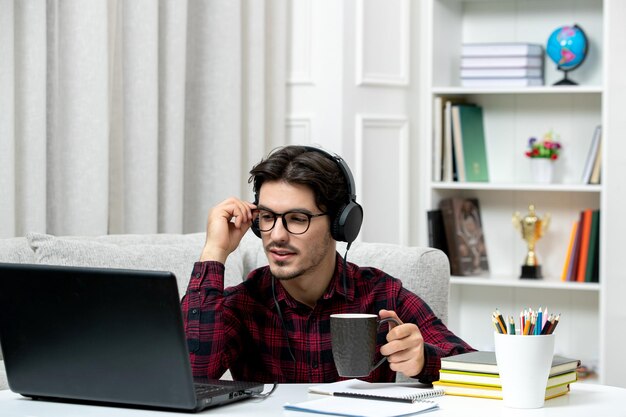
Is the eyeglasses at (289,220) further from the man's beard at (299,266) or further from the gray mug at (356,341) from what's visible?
the gray mug at (356,341)

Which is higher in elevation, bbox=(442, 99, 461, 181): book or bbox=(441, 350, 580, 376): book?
bbox=(442, 99, 461, 181): book

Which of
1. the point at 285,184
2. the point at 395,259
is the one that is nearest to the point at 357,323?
the point at 285,184

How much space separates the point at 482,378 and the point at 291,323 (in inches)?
20.0

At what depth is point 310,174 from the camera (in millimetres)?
1753

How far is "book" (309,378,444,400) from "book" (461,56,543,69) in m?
2.37

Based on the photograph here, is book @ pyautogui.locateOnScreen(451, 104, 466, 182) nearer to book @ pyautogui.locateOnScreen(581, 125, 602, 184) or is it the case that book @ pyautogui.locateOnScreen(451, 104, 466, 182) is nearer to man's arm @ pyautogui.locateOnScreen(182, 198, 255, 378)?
book @ pyautogui.locateOnScreen(581, 125, 602, 184)

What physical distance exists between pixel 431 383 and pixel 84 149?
150 centimetres

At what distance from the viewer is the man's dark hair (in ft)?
5.77

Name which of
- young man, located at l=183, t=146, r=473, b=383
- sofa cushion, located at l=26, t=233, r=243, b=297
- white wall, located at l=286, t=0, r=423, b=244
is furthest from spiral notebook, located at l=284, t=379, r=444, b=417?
white wall, located at l=286, t=0, r=423, b=244

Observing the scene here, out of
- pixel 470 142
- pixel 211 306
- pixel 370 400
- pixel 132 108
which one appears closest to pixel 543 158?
pixel 470 142

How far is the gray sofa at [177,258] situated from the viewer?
2.14m

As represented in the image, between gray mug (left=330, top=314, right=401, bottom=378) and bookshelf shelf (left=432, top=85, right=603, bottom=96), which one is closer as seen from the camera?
gray mug (left=330, top=314, right=401, bottom=378)

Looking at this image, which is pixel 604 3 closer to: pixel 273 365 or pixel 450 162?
pixel 450 162

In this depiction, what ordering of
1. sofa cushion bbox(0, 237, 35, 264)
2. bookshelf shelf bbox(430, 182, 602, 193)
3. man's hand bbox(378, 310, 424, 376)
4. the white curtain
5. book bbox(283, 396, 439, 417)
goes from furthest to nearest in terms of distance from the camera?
bookshelf shelf bbox(430, 182, 602, 193) < the white curtain < sofa cushion bbox(0, 237, 35, 264) < man's hand bbox(378, 310, 424, 376) < book bbox(283, 396, 439, 417)
